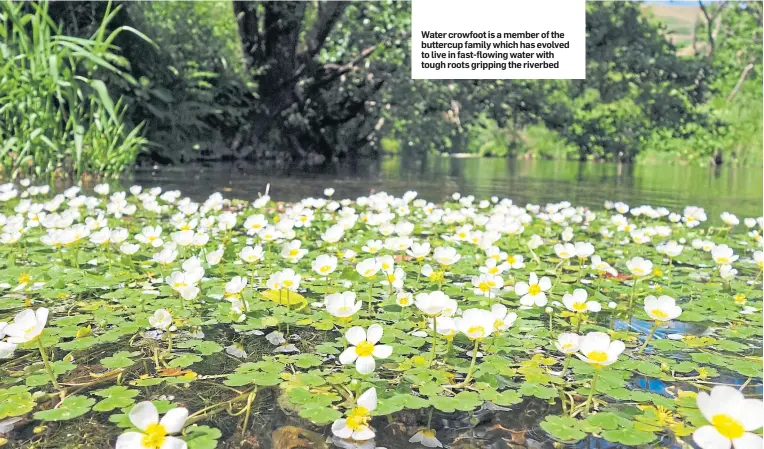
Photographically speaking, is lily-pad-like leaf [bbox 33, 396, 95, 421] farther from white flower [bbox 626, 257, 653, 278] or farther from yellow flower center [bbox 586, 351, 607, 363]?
white flower [bbox 626, 257, 653, 278]

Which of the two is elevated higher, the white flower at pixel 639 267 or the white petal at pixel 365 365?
the white flower at pixel 639 267

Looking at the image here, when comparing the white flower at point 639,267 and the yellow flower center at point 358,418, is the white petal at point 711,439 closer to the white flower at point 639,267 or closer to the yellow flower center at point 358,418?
the yellow flower center at point 358,418

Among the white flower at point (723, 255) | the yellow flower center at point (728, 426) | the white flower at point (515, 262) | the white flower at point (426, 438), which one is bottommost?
the white flower at point (426, 438)

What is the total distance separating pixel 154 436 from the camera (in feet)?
3.13

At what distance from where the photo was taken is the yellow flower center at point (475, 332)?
1.29 meters

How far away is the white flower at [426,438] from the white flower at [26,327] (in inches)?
30.3

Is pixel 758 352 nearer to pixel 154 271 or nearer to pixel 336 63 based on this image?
pixel 154 271

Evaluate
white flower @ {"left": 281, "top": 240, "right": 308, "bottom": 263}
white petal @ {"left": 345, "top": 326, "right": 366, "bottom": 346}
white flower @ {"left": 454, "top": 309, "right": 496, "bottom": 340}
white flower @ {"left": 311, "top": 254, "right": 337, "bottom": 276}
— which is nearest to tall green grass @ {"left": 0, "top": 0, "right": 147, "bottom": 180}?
white flower @ {"left": 281, "top": 240, "right": 308, "bottom": 263}

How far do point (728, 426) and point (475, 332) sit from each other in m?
0.49

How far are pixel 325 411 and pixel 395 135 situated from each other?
14.3m

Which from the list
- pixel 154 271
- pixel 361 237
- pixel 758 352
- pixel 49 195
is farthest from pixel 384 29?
pixel 758 352

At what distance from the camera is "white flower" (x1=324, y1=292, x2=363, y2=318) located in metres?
1.46

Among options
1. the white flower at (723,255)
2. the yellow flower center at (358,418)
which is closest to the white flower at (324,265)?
the yellow flower center at (358,418)

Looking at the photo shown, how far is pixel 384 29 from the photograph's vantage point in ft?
34.3
